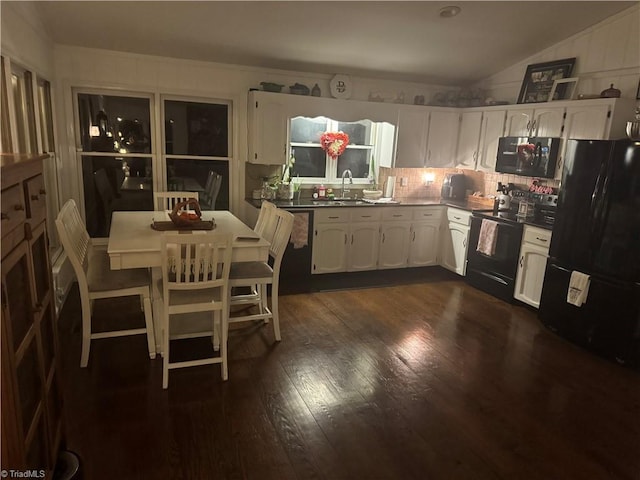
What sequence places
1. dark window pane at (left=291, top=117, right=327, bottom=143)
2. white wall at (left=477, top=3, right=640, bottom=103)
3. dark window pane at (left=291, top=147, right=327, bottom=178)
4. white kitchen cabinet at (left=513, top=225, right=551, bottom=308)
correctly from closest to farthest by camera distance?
white wall at (left=477, top=3, right=640, bottom=103)
white kitchen cabinet at (left=513, top=225, right=551, bottom=308)
dark window pane at (left=291, top=117, right=327, bottom=143)
dark window pane at (left=291, top=147, right=327, bottom=178)

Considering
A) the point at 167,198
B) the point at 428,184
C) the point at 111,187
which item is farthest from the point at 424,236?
the point at 111,187

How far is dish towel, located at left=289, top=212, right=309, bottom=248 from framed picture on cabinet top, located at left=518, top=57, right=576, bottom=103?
2637mm

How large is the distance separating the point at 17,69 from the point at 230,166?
7.30 feet

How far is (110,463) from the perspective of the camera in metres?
2.06

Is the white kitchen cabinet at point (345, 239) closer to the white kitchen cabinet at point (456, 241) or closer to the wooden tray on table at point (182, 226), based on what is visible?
the white kitchen cabinet at point (456, 241)

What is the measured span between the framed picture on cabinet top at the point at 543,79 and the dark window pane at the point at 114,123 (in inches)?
156

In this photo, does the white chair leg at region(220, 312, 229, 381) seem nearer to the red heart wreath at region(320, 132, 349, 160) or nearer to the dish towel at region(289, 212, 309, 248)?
the dish towel at region(289, 212, 309, 248)

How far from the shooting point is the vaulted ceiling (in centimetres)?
348

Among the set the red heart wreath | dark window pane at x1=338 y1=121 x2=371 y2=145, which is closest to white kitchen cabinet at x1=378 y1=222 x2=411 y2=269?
the red heart wreath

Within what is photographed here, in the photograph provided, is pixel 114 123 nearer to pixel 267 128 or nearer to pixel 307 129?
pixel 267 128

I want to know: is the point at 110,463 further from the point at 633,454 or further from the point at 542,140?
the point at 542,140

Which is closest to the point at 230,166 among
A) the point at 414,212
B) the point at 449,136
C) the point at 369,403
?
the point at 414,212

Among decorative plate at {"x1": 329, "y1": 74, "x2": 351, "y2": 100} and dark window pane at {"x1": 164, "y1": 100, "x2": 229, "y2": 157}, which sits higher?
decorative plate at {"x1": 329, "y1": 74, "x2": 351, "y2": 100}

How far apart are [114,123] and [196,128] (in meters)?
0.80
